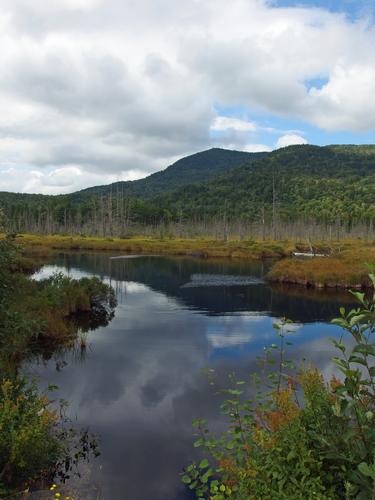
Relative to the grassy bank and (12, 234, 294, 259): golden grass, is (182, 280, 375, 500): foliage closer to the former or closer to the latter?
the grassy bank

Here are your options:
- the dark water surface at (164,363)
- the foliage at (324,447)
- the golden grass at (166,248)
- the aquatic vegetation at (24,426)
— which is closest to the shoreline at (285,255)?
the golden grass at (166,248)

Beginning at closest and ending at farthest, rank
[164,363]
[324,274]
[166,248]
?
[164,363] → [324,274] → [166,248]

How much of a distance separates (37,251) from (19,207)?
11824cm

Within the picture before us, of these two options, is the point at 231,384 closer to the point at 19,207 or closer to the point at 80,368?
the point at 80,368

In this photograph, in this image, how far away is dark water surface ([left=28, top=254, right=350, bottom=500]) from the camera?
12.5 m

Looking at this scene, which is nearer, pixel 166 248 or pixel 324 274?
pixel 324 274

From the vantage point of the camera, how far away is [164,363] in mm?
22047

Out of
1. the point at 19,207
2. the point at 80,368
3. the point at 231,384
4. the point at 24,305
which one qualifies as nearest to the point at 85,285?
the point at 24,305

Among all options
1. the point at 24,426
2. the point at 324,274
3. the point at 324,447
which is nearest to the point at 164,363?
the point at 24,426

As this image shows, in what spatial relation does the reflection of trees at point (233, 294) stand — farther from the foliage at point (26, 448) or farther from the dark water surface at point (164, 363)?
the foliage at point (26, 448)

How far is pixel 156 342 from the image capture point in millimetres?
26141

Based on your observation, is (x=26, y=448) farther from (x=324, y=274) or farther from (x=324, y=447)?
(x=324, y=274)

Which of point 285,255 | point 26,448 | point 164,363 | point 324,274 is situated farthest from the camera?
point 285,255

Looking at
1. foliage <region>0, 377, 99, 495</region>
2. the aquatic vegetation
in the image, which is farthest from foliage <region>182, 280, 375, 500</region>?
the aquatic vegetation
